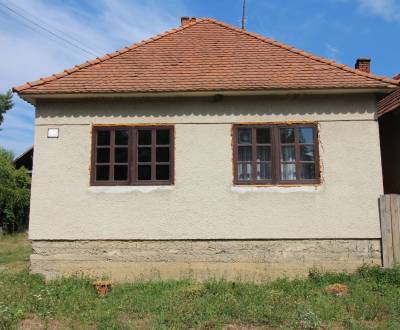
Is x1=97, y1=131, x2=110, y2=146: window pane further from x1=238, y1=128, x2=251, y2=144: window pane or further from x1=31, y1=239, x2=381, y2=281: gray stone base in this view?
x1=238, y1=128, x2=251, y2=144: window pane

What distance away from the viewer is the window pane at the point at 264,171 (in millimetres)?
8461

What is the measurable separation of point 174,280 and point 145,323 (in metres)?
2.26

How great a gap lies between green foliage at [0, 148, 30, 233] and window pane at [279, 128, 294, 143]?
13.8 m

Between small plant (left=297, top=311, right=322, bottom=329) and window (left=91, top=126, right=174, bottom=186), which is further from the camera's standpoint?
window (left=91, top=126, right=174, bottom=186)

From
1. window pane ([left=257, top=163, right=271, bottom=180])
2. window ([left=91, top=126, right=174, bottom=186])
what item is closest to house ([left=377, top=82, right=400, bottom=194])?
window pane ([left=257, top=163, right=271, bottom=180])

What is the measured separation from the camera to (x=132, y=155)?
28.0 ft

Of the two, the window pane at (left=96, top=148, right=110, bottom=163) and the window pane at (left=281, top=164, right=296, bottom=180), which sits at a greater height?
the window pane at (left=96, top=148, right=110, bottom=163)

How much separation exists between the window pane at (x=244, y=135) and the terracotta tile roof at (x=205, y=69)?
91 centimetres

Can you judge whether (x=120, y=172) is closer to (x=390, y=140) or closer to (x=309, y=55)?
(x=309, y=55)

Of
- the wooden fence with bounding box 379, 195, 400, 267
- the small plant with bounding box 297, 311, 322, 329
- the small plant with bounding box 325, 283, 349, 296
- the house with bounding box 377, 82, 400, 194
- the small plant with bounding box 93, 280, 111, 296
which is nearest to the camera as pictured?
the small plant with bounding box 297, 311, 322, 329

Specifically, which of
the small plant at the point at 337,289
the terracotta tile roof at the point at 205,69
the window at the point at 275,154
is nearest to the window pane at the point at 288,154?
the window at the point at 275,154

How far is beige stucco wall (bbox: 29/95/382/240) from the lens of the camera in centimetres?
Result: 825

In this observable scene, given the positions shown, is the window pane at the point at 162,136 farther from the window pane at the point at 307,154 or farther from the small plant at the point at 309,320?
the small plant at the point at 309,320

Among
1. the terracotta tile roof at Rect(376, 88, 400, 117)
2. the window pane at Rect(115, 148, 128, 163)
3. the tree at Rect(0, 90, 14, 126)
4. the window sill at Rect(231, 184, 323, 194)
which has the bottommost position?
the window sill at Rect(231, 184, 323, 194)
